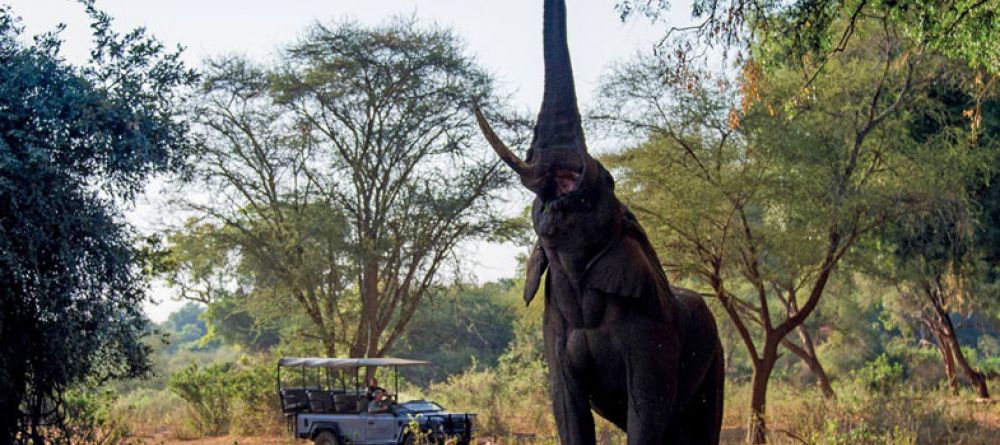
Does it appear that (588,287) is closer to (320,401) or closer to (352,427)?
(352,427)

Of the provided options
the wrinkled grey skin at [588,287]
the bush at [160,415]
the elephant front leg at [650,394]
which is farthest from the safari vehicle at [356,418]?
the elephant front leg at [650,394]

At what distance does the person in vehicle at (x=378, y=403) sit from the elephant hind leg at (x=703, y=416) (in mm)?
13716

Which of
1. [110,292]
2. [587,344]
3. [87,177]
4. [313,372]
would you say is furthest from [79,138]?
[313,372]

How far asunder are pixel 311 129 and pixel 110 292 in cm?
1484

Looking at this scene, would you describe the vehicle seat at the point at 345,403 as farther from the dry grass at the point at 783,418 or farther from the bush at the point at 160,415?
the bush at the point at 160,415

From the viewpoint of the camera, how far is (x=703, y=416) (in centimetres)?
603

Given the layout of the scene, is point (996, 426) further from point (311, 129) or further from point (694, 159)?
point (311, 129)

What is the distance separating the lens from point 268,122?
26.3 m

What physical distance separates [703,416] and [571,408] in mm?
969

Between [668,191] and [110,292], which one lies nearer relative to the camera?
[110,292]

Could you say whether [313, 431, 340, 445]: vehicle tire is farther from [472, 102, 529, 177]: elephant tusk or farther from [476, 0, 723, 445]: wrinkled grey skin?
[472, 102, 529, 177]: elephant tusk

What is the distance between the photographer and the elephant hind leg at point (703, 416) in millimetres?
6012

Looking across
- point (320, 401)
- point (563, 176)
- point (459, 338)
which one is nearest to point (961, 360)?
point (320, 401)

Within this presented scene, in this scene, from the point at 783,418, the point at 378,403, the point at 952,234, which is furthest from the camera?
the point at 952,234
